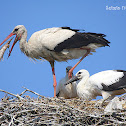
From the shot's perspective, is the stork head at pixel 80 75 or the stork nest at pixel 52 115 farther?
the stork head at pixel 80 75

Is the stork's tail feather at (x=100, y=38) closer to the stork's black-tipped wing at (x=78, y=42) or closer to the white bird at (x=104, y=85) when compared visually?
the stork's black-tipped wing at (x=78, y=42)

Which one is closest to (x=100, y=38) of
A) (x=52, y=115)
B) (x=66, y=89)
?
(x=66, y=89)

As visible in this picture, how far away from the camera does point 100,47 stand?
799cm

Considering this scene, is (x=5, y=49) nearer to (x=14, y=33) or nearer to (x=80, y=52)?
(x=14, y=33)

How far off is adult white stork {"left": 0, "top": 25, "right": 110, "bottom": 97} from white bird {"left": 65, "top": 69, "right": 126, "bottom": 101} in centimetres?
88

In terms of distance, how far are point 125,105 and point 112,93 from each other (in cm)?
84

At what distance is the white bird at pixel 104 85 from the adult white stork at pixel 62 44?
2.89 feet

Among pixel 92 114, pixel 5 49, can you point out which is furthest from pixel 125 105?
pixel 5 49

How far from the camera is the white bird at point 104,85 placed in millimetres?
6773

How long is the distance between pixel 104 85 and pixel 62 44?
1562mm

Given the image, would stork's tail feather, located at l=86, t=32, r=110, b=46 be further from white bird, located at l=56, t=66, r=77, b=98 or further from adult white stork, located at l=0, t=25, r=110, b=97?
white bird, located at l=56, t=66, r=77, b=98

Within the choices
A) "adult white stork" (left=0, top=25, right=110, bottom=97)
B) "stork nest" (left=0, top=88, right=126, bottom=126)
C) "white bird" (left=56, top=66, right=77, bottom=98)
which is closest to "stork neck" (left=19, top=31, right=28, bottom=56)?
"adult white stork" (left=0, top=25, right=110, bottom=97)

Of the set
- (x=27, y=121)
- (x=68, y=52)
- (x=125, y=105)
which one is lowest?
(x=27, y=121)

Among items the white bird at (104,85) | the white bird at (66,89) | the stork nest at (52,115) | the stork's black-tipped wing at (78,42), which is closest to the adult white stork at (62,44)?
the stork's black-tipped wing at (78,42)
